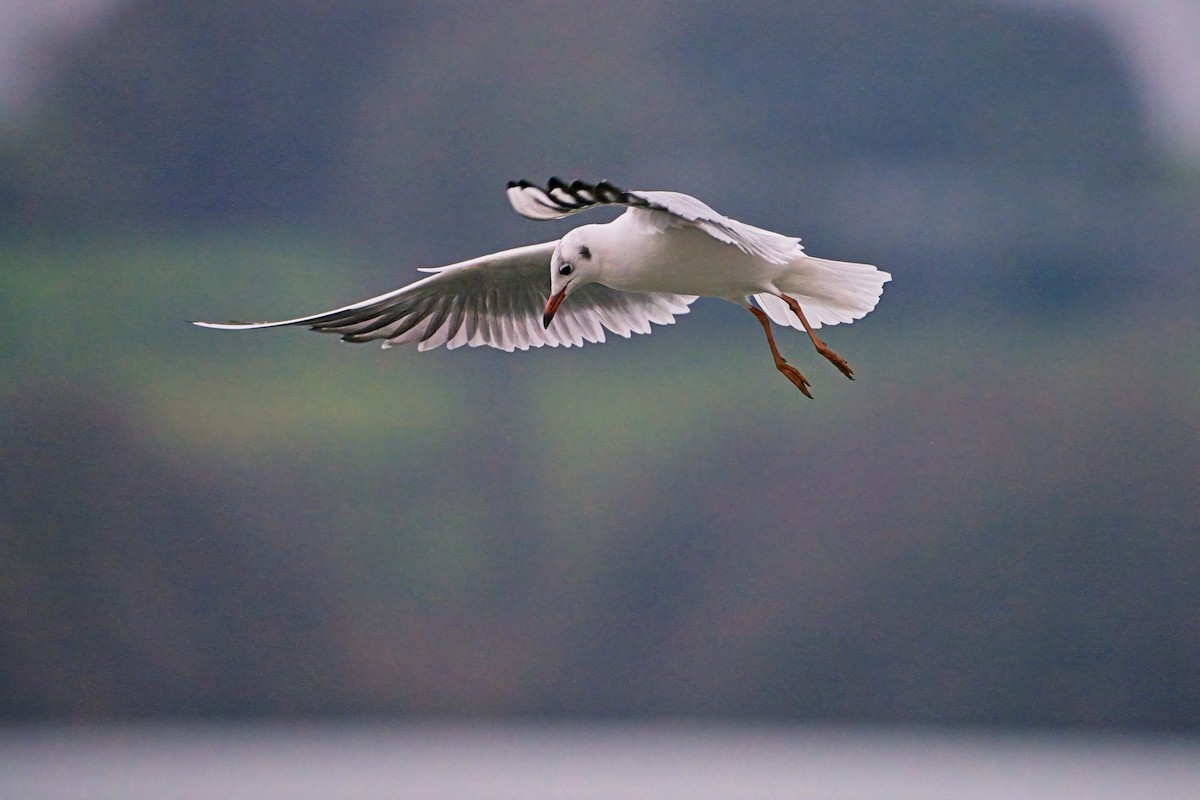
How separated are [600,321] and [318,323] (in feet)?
2.21

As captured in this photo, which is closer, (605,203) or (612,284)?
(605,203)

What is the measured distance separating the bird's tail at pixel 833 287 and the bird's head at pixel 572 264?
1.28 ft

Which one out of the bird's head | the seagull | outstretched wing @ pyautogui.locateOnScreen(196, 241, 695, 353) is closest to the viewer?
the seagull

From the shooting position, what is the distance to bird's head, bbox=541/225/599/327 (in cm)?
232

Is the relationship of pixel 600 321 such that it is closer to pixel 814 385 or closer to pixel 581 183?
pixel 581 183

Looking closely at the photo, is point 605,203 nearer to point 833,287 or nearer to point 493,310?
point 833,287

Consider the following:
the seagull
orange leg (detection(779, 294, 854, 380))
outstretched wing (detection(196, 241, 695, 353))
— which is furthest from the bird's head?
orange leg (detection(779, 294, 854, 380))

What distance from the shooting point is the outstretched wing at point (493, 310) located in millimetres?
2674

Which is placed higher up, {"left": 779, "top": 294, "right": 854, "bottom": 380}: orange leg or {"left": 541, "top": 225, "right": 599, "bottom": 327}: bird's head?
{"left": 541, "top": 225, "right": 599, "bottom": 327}: bird's head

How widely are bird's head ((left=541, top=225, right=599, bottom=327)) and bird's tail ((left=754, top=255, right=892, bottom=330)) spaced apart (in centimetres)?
39

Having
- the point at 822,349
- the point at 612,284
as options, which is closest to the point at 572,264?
the point at 612,284

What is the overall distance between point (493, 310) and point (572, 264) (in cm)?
55

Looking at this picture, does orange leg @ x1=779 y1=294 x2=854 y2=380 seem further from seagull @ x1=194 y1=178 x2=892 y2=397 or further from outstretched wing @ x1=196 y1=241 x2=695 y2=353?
outstretched wing @ x1=196 y1=241 x2=695 y2=353

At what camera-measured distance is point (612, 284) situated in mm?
2355
